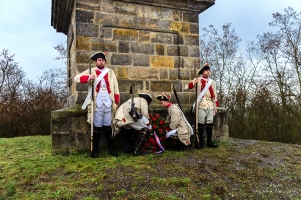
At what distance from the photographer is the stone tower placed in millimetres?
6410

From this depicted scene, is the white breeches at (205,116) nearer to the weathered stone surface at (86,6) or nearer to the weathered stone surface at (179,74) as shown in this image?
the weathered stone surface at (179,74)

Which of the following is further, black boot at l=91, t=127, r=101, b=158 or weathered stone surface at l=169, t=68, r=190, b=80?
weathered stone surface at l=169, t=68, r=190, b=80

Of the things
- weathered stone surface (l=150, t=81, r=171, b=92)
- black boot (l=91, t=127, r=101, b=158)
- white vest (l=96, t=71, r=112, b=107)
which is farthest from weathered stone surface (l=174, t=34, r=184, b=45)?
black boot (l=91, t=127, r=101, b=158)

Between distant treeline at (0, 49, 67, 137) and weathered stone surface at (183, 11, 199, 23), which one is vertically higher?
weathered stone surface at (183, 11, 199, 23)

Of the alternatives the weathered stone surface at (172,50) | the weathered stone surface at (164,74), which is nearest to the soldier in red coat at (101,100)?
the weathered stone surface at (164,74)

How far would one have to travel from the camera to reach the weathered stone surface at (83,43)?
20.9ft

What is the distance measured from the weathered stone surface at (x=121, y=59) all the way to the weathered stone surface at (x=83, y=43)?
0.63 metres

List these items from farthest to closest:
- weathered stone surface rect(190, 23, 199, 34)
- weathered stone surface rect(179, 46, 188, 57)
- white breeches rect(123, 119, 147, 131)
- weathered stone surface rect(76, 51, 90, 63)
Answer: weathered stone surface rect(190, 23, 199, 34), weathered stone surface rect(179, 46, 188, 57), weathered stone surface rect(76, 51, 90, 63), white breeches rect(123, 119, 147, 131)

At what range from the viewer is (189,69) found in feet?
24.8

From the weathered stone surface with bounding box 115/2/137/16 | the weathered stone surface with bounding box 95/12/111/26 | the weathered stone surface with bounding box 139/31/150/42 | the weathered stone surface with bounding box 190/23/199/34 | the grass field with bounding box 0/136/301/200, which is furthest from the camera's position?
the weathered stone surface with bounding box 190/23/199/34

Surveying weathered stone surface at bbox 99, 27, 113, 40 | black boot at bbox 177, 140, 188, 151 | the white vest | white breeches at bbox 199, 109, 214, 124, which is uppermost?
weathered stone surface at bbox 99, 27, 113, 40

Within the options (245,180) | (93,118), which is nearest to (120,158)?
(93,118)

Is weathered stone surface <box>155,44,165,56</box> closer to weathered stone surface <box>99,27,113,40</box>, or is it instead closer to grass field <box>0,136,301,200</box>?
weathered stone surface <box>99,27,113,40</box>

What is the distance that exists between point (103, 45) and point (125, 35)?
615 mm
